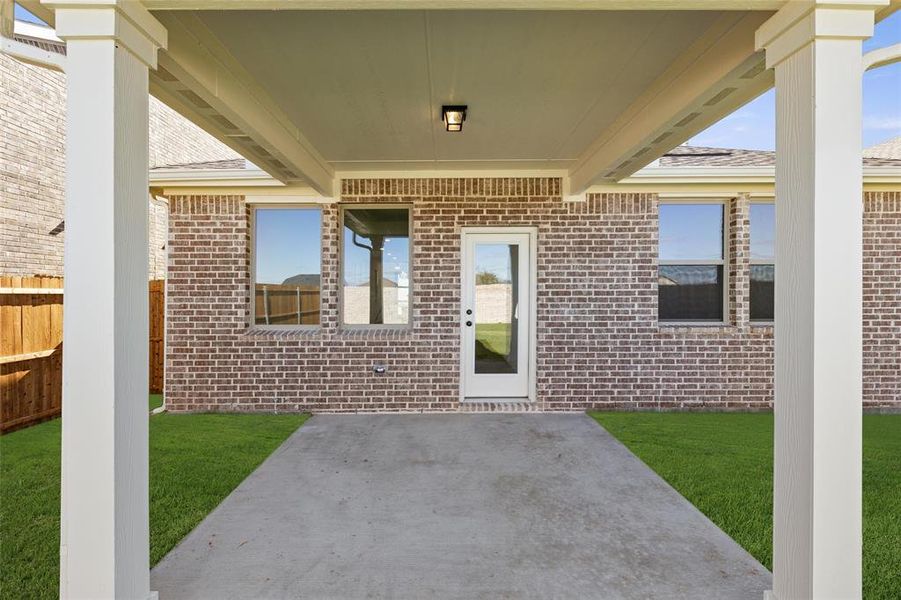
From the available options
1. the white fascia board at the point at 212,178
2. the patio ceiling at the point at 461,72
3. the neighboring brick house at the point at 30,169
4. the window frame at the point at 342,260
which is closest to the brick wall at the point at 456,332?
the window frame at the point at 342,260

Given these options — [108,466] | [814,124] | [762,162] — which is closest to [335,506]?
[108,466]

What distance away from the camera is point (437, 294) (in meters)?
A: 6.07

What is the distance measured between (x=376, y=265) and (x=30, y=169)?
6.35 m

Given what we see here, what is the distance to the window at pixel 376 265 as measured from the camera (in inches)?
246

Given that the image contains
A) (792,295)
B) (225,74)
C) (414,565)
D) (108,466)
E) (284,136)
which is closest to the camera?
(108,466)

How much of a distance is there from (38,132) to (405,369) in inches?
298

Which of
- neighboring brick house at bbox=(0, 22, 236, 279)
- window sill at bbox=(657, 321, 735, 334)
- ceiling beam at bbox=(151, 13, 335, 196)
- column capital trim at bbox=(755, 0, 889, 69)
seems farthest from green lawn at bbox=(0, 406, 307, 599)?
window sill at bbox=(657, 321, 735, 334)

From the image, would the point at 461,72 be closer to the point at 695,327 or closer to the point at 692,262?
the point at 692,262

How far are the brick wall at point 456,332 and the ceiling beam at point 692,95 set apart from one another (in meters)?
1.43

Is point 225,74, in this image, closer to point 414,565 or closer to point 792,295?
point 414,565

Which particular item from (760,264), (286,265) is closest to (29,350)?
(286,265)

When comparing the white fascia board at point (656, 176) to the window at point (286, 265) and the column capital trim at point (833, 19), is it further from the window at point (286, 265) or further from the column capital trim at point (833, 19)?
the column capital trim at point (833, 19)

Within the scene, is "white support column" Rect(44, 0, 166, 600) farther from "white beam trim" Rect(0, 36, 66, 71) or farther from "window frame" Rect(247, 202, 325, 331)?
"window frame" Rect(247, 202, 325, 331)

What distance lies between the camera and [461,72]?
10.9 ft
